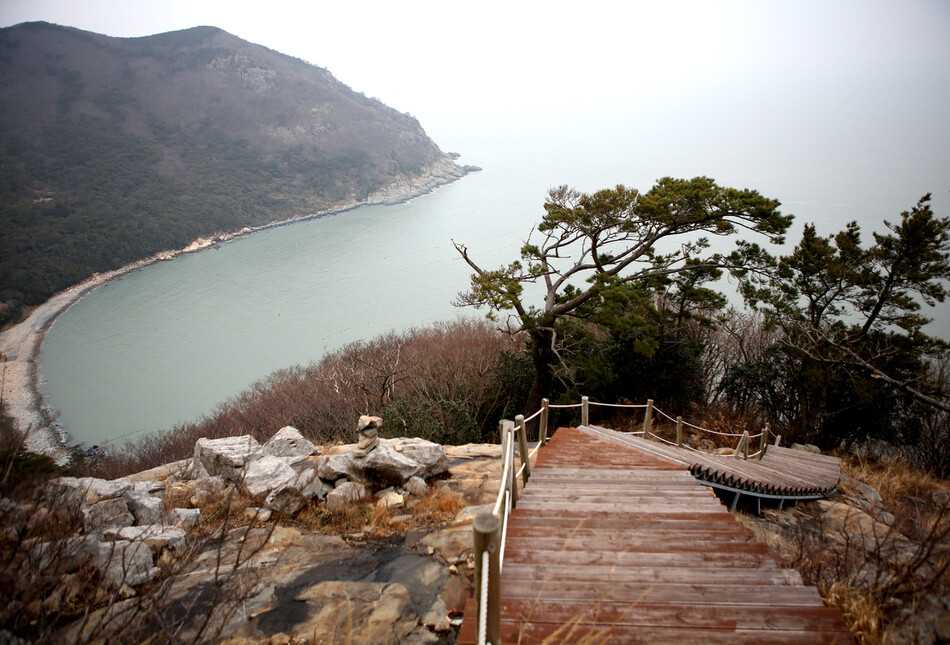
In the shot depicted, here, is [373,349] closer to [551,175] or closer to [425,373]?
[425,373]

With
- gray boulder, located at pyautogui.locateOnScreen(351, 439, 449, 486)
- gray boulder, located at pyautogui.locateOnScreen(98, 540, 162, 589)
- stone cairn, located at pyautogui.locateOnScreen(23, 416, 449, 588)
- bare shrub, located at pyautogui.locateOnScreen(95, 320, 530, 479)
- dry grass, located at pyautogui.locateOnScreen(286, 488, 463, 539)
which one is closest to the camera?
gray boulder, located at pyautogui.locateOnScreen(98, 540, 162, 589)

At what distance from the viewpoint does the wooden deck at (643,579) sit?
2652mm

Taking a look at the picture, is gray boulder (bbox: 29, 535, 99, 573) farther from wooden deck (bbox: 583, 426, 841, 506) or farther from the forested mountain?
the forested mountain

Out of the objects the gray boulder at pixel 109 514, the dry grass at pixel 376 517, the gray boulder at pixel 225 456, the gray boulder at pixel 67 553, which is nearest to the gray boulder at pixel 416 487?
the dry grass at pixel 376 517

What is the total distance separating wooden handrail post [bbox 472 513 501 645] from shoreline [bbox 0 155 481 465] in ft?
9.90

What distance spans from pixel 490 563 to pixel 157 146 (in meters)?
123

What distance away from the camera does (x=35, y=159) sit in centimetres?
8400

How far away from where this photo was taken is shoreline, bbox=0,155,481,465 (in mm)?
26109

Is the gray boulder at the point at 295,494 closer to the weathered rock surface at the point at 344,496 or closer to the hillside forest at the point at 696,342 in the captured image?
the weathered rock surface at the point at 344,496

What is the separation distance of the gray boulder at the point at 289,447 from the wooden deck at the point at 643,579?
202 inches

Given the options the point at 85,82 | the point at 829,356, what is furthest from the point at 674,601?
the point at 85,82

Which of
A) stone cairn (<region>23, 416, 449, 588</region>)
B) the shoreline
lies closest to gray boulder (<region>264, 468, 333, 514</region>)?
stone cairn (<region>23, 416, 449, 588</region>)

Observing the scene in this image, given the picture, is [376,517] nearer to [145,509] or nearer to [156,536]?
[156,536]

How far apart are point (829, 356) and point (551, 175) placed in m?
89.7
